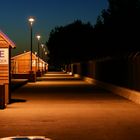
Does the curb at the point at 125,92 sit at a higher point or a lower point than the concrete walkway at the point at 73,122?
higher

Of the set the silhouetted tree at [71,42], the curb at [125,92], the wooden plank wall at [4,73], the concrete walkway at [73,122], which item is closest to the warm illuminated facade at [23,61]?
the silhouetted tree at [71,42]

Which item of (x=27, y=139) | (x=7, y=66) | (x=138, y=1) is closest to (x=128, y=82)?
(x=7, y=66)

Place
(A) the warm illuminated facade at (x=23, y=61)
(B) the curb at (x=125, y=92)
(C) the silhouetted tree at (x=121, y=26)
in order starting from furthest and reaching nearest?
(A) the warm illuminated facade at (x=23, y=61) → (C) the silhouetted tree at (x=121, y=26) → (B) the curb at (x=125, y=92)

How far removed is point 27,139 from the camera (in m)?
9.29

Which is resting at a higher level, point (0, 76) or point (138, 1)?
point (138, 1)

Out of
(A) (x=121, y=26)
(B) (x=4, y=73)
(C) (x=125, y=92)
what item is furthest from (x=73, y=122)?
(A) (x=121, y=26)

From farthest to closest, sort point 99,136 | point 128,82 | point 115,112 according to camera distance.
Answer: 1. point 128,82
2. point 115,112
3. point 99,136

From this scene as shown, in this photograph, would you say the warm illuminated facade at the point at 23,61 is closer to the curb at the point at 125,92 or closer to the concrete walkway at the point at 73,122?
the curb at the point at 125,92

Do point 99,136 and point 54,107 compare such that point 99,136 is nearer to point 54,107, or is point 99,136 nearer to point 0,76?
point 54,107

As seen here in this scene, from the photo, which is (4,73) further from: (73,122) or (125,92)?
(73,122)

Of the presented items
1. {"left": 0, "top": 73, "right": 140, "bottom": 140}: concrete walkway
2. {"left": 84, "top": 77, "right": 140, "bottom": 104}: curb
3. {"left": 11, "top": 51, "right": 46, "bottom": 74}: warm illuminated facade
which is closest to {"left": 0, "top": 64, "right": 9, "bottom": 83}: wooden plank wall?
{"left": 0, "top": 73, "right": 140, "bottom": 140}: concrete walkway

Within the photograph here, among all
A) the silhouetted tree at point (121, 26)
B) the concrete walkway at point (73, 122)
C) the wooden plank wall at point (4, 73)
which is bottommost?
the concrete walkway at point (73, 122)

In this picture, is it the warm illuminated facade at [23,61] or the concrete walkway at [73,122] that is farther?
the warm illuminated facade at [23,61]

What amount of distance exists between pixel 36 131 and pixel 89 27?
126 metres
